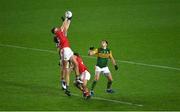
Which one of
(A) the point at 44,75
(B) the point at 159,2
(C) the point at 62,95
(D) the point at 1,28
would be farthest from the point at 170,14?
(C) the point at 62,95

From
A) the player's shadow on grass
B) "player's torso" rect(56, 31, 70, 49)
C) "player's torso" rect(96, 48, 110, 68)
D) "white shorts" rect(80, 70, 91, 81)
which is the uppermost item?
"player's torso" rect(56, 31, 70, 49)

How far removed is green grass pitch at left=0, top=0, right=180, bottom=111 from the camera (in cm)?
2566

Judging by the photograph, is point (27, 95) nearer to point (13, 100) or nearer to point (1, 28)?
point (13, 100)

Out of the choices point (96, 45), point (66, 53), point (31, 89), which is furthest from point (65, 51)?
point (96, 45)

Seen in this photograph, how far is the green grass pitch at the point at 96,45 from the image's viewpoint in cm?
2566

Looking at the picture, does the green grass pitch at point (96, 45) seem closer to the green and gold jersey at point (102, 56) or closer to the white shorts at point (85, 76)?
the white shorts at point (85, 76)

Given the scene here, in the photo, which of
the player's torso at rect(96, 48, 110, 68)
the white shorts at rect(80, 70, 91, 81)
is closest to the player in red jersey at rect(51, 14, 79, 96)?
the white shorts at rect(80, 70, 91, 81)

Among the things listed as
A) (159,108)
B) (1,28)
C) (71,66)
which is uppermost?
(1,28)

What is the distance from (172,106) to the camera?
24.5m

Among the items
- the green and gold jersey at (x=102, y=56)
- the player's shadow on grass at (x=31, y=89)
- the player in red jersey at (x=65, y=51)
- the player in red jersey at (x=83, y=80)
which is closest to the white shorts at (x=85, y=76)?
the player in red jersey at (x=83, y=80)

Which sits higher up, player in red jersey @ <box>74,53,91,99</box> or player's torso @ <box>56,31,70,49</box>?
player's torso @ <box>56,31,70,49</box>

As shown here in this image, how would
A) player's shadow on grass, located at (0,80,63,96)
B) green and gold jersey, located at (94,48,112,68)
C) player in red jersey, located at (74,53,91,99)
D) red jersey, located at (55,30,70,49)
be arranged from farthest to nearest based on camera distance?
player's shadow on grass, located at (0,80,63,96) → red jersey, located at (55,30,70,49) → green and gold jersey, located at (94,48,112,68) → player in red jersey, located at (74,53,91,99)

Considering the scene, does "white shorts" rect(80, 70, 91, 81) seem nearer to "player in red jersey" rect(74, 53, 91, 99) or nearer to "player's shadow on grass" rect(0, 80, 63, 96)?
"player in red jersey" rect(74, 53, 91, 99)

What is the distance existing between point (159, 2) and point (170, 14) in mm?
3732
